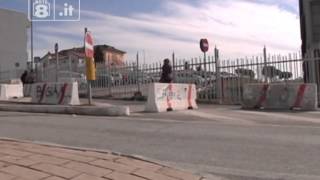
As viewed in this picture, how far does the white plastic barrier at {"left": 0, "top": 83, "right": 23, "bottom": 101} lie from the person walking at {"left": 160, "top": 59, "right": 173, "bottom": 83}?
→ 8279 millimetres

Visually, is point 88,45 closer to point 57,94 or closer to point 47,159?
point 57,94

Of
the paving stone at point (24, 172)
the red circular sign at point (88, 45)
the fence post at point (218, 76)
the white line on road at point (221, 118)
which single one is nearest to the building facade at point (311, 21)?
the fence post at point (218, 76)

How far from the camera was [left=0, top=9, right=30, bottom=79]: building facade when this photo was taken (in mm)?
66250

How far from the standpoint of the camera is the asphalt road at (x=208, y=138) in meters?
8.54

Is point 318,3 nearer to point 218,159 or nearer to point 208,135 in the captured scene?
point 208,135

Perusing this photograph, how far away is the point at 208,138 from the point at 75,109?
739 centimetres

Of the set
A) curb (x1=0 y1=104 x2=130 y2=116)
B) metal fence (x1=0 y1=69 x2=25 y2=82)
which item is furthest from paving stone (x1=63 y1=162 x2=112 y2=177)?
metal fence (x1=0 y1=69 x2=25 y2=82)

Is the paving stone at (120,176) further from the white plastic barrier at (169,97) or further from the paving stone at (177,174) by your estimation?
the white plastic barrier at (169,97)

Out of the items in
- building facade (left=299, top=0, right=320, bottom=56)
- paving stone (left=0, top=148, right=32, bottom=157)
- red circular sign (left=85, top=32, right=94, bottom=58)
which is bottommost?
paving stone (left=0, top=148, right=32, bottom=157)

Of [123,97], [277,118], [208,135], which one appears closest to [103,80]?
[123,97]

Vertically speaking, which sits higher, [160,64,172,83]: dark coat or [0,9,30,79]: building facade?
[0,9,30,79]: building facade

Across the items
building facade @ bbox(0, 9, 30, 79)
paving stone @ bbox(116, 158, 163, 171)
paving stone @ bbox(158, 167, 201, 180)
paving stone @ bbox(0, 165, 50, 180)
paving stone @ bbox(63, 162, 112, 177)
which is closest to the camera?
paving stone @ bbox(0, 165, 50, 180)

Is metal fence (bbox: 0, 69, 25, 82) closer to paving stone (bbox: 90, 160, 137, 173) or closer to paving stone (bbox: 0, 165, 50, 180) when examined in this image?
paving stone (bbox: 90, 160, 137, 173)

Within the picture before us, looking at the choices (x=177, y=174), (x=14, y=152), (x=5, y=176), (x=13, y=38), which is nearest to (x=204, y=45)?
(x=14, y=152)
